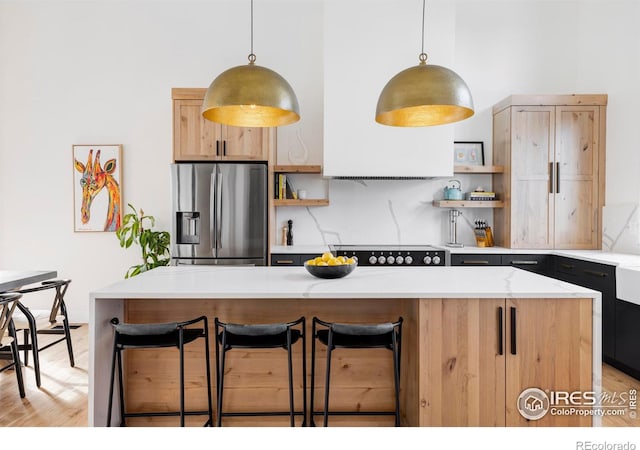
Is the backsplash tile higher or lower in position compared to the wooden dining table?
higher

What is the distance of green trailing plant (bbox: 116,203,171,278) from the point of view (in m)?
4.23

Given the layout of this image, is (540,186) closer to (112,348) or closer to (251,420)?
(251,420)

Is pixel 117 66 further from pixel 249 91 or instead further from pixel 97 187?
pixel 249 91

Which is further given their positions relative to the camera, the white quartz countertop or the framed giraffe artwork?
the framed giraffe artwork

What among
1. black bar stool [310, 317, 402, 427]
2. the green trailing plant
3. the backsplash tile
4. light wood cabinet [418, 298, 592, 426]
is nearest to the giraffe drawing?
the green trailing plant

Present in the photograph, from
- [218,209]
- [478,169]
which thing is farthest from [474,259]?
[218,209]

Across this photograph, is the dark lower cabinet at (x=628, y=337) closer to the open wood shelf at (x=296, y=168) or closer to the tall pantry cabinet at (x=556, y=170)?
the tall pantry cabinet at (x=556, y=170)

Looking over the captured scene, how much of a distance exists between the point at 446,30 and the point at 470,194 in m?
1.64

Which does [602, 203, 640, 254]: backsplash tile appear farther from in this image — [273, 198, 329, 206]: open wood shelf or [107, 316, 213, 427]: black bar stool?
[107, 316, 213, 427]: black bar stool

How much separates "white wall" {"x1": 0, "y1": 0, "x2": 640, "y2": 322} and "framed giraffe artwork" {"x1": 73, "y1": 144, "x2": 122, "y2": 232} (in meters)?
0.09

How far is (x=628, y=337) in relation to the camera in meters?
3.13

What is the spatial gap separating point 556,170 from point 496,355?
2.86m

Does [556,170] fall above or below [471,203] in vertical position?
above

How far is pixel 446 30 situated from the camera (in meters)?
4.11
